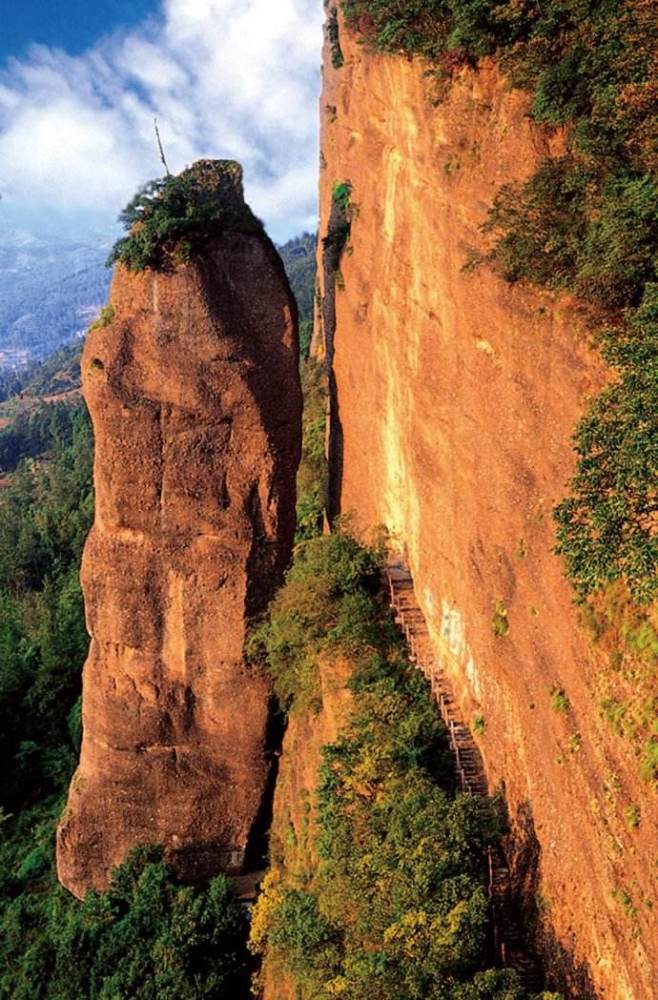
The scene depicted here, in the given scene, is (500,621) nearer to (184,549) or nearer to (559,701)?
(559,701)

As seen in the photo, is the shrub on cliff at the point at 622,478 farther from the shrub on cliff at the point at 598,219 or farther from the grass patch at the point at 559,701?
the grass patch at the point at 559,701

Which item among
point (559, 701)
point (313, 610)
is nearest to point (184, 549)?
point (313, 610)

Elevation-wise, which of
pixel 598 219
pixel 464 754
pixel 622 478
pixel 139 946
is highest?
pixel 598 219

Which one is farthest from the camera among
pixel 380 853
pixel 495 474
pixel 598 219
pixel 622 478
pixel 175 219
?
pixel 175 219

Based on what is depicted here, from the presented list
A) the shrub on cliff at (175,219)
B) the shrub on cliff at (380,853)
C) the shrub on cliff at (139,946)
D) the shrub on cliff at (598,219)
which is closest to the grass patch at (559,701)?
the shrub on cliff at (598,219)

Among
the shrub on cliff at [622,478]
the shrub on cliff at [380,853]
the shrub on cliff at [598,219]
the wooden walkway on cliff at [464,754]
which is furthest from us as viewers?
the wooden walkway on cliff at [464,754]

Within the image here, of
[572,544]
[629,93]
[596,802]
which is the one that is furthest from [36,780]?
[629,93]
